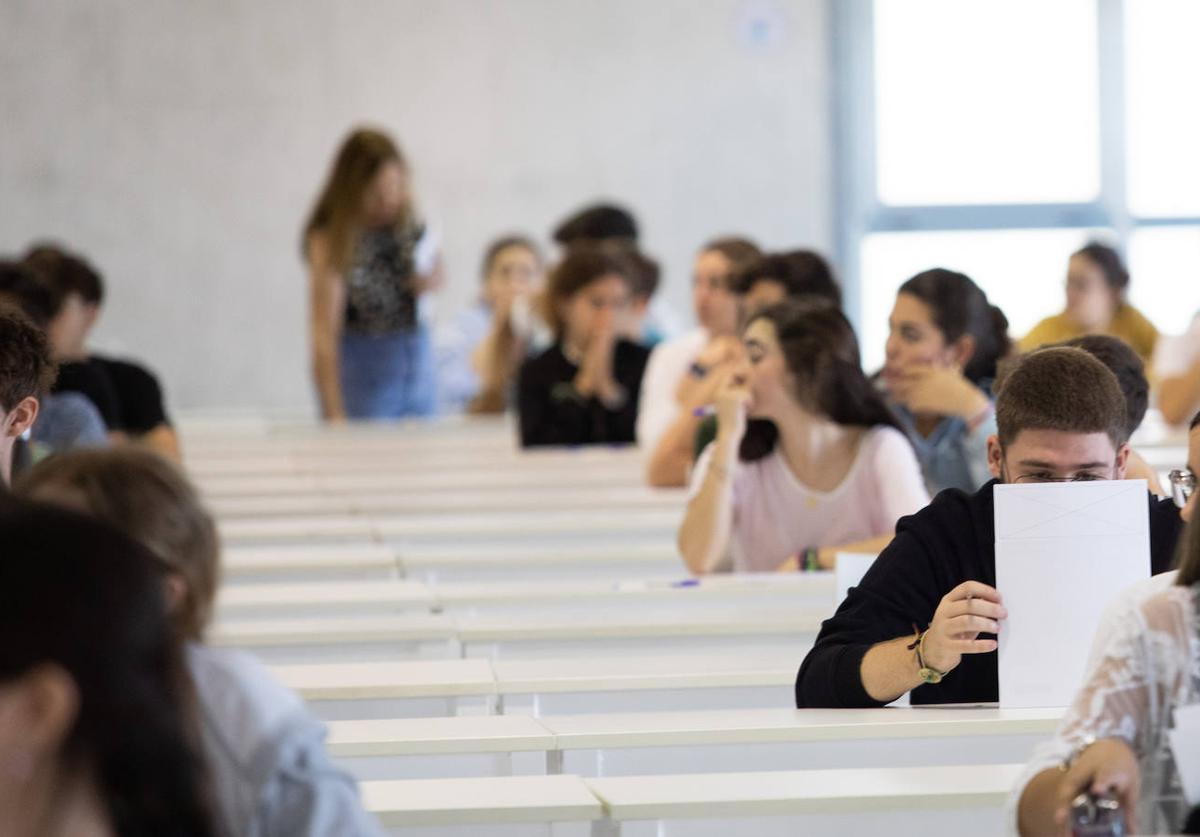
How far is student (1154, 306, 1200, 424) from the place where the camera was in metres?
5.86

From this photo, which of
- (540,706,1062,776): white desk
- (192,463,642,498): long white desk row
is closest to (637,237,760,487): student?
(192,463,642,498): long white desk row

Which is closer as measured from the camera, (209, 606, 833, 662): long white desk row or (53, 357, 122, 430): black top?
(209, 606, 833, 662): long white desk row

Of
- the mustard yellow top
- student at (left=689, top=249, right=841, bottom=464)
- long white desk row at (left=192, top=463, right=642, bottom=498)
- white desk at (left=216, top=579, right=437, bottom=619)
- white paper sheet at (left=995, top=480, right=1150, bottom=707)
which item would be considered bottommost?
white desk at (left=216, top=579, right=437, bottom=619)

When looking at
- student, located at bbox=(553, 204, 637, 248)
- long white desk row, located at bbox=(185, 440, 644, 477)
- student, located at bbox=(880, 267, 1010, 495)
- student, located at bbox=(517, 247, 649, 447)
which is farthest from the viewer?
student, located at bbox=(553, 204, 637, 248)

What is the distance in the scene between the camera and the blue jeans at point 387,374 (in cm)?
710

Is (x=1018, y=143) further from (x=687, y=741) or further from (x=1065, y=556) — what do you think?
(x=687, y=741)

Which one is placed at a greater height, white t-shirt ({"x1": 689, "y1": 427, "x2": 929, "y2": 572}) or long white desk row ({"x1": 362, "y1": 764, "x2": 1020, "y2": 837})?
white t-shirt ({"x1": 689, "y1": 427, "x2": 929, "y2": 572})

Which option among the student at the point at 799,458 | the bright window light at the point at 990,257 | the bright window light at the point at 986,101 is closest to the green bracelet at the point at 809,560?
the student at the point at 799,458

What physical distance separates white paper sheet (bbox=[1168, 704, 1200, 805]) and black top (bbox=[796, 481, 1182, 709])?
0.71 m

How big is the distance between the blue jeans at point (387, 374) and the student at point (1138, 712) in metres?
5.63

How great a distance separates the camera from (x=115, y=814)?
3.74ft

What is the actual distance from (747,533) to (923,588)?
1.55 m

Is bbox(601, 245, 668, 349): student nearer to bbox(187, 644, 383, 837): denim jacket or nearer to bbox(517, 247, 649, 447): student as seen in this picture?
bbox(517, 247, 649, 447): student

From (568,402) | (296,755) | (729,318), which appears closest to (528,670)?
(296,755)
